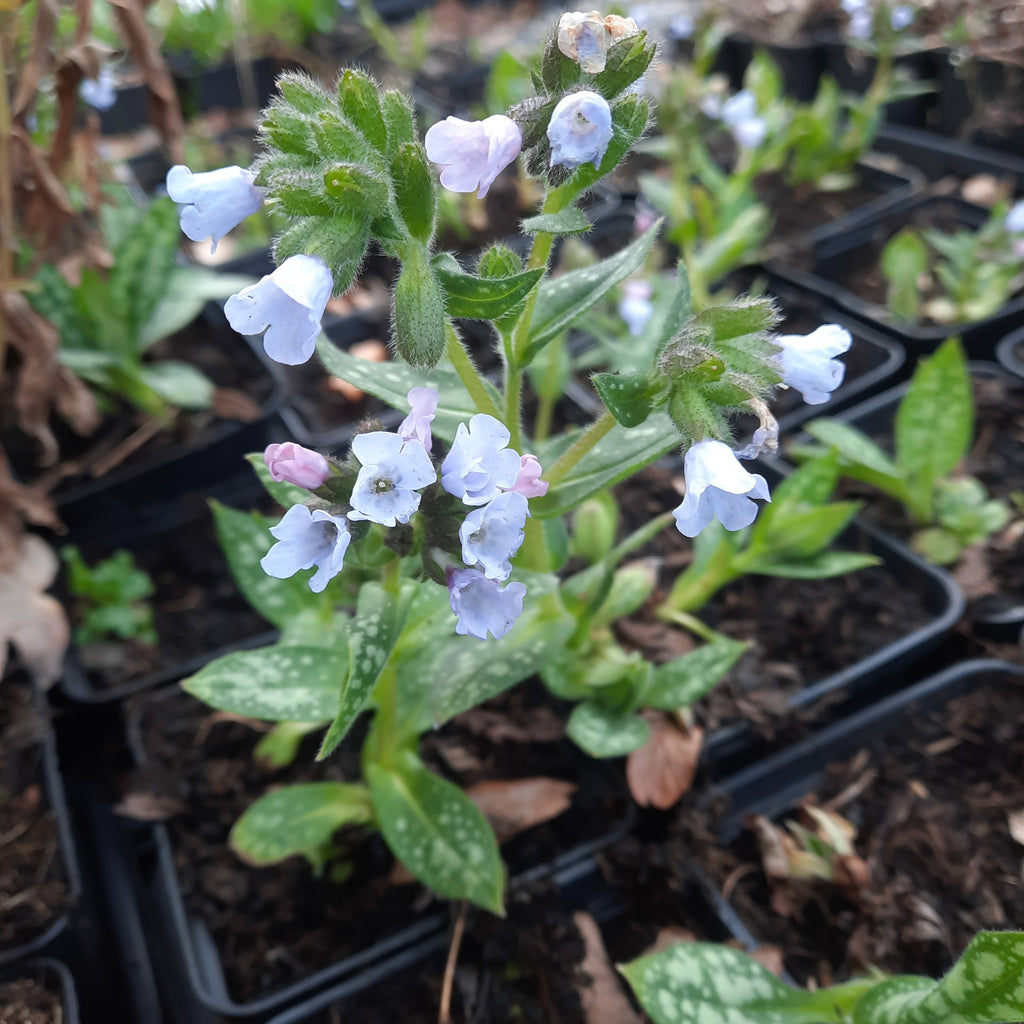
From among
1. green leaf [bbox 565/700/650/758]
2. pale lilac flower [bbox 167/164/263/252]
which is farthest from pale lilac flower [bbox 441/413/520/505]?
green leaf [bbox 565/700/650/758]

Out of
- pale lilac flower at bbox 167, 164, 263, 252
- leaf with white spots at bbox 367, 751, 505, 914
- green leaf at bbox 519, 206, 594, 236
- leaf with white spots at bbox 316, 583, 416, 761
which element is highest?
pale lilac flower at bbox 167, 164, 263, 252

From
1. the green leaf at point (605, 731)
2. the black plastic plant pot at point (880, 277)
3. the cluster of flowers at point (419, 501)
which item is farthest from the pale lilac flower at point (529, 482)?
the black plastic plant pot at point (880, 277)

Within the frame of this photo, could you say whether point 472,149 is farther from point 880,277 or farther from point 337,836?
point 880,277

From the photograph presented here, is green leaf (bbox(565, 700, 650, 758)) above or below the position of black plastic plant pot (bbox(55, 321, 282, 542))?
above

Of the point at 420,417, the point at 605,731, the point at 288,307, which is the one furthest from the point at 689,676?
A: the point at 288,307

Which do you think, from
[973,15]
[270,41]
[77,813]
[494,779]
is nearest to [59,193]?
[77,813]

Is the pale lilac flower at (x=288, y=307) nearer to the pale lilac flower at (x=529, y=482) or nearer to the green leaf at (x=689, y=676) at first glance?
the pale lilac flower at (x=529, y=482)

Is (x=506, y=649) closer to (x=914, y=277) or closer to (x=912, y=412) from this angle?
(x=912, y=412)

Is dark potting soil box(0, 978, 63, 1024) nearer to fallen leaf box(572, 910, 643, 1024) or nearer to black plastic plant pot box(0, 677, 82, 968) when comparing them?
black plastic plant pot box(0, 677, 82, 968)
